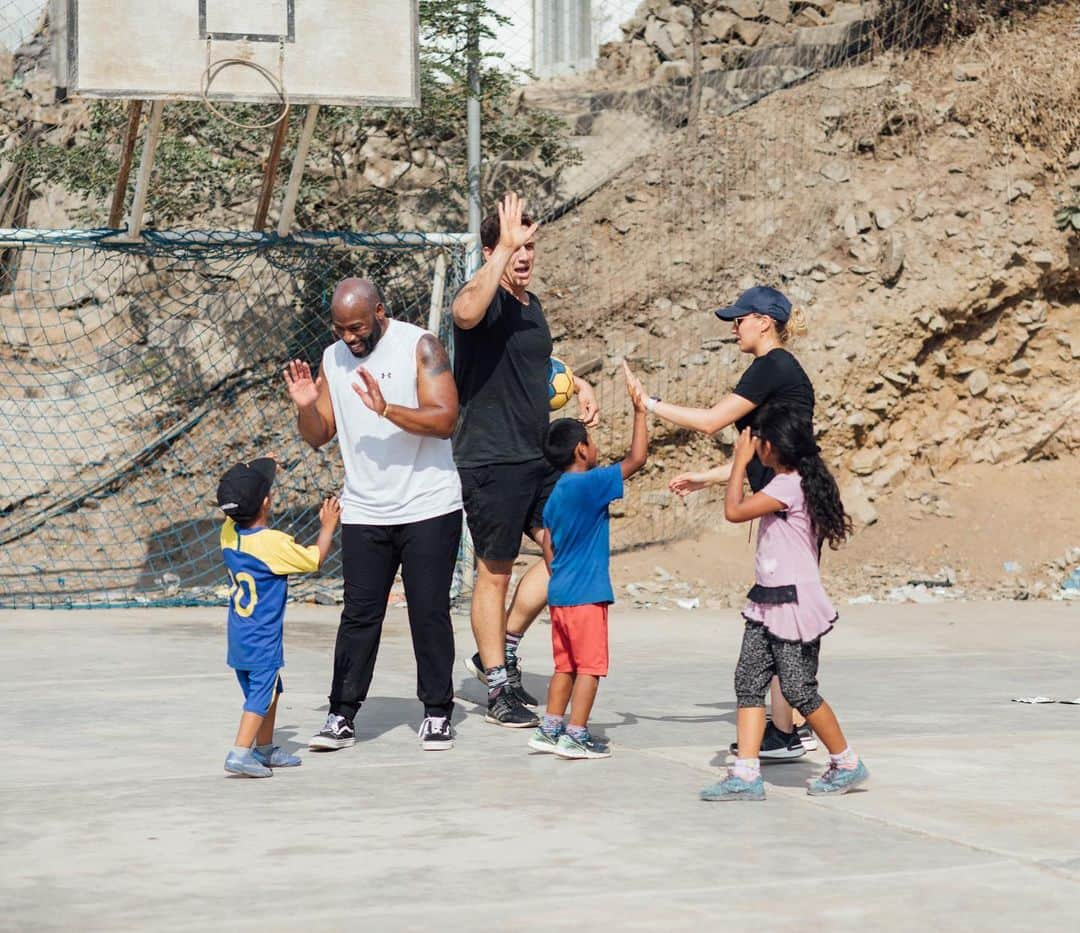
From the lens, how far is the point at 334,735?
19.8ft

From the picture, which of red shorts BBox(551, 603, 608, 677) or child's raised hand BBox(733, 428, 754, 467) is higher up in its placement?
child's raised hand BBox(733, 428, 754, 467)

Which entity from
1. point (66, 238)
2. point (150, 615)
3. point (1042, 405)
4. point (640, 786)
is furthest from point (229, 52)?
point (1042, 405)

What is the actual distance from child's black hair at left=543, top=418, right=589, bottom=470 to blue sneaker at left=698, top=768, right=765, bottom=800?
1.43 m

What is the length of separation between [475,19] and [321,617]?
18.1 ft

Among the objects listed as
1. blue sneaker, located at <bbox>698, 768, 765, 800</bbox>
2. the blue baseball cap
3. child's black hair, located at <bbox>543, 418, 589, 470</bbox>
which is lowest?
blue sneaker, located at <bbox>698, 768, 765, 800</bbox>

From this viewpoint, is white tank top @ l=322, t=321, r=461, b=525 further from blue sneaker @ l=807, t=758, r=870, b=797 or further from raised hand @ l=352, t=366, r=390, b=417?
blue sneaker @ l=807, t=758, r=870, b=797

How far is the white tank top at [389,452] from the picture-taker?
615cm

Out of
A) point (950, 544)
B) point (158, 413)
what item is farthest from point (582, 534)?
point (158, 413)

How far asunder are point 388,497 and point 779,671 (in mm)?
1681

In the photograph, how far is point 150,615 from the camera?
34.4 ft

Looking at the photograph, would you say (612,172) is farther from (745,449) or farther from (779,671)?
(779,671)

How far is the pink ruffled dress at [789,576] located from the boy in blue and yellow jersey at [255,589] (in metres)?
1.50

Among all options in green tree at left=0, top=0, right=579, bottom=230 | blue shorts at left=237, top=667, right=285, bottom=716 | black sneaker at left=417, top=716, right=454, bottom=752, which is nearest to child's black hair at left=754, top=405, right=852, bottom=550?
black sneaker at left=417, top=716, right=454, bottom=752

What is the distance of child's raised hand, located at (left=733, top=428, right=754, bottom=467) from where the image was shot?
5430mm
